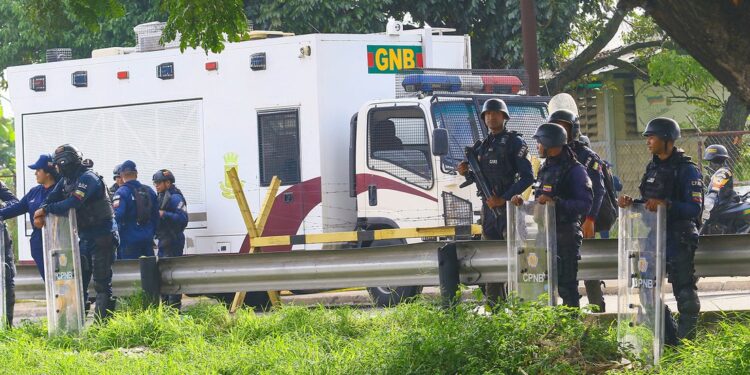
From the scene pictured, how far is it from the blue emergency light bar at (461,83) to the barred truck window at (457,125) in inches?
12.7

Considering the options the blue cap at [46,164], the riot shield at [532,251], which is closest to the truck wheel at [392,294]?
the blue cap at [46,164]

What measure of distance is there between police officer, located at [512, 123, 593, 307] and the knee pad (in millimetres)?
803

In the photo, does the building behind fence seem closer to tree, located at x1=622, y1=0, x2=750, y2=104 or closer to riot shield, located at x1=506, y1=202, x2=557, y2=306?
riot shield, located at x1=506, y1=202, x2=557, y2=306

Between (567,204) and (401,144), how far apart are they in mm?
5547

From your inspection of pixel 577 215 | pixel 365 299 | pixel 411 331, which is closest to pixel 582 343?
pixel 411 331

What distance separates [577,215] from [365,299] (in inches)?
276

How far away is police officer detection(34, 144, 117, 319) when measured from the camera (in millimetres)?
11125

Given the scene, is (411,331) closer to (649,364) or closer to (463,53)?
(649,364)

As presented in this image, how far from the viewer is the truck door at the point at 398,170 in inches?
554

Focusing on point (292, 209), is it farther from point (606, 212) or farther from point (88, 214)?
point (606, 212)

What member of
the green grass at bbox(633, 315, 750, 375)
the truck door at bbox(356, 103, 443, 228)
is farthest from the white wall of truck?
the green grass at bbox(633, 315, 750, 375)

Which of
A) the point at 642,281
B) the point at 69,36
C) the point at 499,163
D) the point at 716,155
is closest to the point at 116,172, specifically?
the point at 499,163

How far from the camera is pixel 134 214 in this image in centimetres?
1412

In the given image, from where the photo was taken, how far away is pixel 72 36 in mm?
24531
